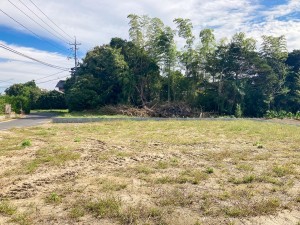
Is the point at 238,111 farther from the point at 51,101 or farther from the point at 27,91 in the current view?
the point at 27,91

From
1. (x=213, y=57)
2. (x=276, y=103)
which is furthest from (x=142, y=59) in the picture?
(x=276, y=103)

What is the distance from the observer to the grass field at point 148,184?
3.27 meters

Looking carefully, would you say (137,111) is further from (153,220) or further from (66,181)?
(153,220)

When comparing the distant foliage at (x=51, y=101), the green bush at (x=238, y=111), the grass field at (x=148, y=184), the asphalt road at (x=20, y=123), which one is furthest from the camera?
the distant foliage at (x=51, y=101)

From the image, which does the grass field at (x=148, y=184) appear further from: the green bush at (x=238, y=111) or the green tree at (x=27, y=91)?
the green tree at (x=27, y=91)

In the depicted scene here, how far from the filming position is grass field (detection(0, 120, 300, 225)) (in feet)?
10.7

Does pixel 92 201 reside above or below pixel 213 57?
below

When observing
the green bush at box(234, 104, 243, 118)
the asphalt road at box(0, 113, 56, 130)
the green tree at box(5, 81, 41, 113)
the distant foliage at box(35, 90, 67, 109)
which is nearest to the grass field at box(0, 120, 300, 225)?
the asphalt road at box(0, 113, 56, 130)

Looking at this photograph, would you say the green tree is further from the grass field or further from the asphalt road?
the grass field

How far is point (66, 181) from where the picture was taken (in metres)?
4.55

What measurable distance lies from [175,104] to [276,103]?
9343 millimetres

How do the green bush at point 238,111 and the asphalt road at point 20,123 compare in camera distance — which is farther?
the green bush at point 238,111

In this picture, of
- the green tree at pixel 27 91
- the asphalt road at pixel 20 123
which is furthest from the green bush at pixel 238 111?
the green tree at pixel 27 91

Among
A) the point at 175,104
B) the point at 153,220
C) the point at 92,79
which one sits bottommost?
the point at 153,220
